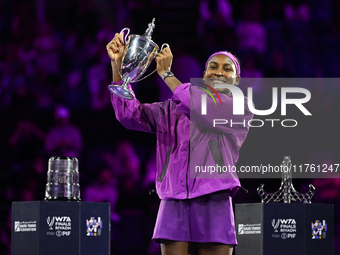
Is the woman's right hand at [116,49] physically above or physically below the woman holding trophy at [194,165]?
above

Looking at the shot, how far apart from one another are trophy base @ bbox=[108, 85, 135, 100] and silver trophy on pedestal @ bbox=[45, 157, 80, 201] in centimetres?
143

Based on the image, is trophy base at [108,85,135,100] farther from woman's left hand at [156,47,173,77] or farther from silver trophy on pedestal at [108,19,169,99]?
A: woman's left hand at [156,47,173,77]

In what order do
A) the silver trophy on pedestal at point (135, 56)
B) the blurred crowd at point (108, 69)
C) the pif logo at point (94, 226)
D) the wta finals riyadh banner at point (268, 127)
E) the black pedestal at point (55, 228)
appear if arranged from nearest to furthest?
the wta finals riyadh banner at point (268, 127) → the silver trophy on pedestal at point (135, 56) → the black pedestal at point (55, 228) → the pif logo at point (94, 226) → the blurred crowd at point (108, 69)

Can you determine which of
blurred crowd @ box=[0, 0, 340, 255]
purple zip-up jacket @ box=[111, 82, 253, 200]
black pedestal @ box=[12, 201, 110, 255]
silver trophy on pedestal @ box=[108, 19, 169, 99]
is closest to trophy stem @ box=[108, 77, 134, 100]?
silver trophy on pedestal @ box=[108, 19, 169, 99]

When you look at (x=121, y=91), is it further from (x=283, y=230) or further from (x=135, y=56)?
(x=283, y=230)

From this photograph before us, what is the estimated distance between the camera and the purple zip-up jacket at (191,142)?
8.60 ft

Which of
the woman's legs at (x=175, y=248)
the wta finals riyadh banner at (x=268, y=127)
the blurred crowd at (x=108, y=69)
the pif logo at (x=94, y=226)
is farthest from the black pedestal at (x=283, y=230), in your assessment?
the blurred crowd at (x=108, y=69)

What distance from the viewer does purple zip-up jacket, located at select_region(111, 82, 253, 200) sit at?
2.62 metres

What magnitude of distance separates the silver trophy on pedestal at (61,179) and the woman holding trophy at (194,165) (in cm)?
130

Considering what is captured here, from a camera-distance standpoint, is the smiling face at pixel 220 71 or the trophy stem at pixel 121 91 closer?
the trophy stem at pixel 121 91

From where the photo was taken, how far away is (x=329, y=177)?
581cm

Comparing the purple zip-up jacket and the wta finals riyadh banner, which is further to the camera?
the wta finals riyadh banner

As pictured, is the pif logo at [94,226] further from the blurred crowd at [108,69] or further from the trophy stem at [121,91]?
the blurred crowd at [108,69]

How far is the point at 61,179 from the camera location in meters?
4.03
